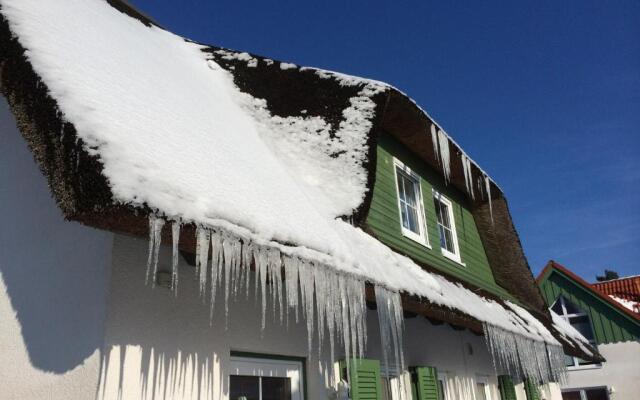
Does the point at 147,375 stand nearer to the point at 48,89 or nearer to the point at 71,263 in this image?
the point at 71,263

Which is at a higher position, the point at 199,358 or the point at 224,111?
the point at 224,111

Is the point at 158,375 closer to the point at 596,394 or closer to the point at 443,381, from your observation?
the point at 443,381

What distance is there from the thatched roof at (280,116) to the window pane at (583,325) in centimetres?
826

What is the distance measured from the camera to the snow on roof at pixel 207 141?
9.66 feet

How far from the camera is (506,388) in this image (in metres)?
9.09

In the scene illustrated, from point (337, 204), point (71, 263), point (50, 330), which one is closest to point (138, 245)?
point (71, 263)

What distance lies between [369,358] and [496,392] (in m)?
4.42

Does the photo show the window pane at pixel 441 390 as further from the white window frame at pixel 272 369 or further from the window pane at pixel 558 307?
the window pane at pixel 558 307

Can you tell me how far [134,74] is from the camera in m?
4.39

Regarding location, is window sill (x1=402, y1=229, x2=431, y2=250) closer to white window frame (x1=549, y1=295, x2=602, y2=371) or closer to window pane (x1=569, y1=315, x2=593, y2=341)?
white window frame (x1=549, y1=295, x2=602, y2=371)

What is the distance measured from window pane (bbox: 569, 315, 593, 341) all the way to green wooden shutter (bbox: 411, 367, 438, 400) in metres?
13.9

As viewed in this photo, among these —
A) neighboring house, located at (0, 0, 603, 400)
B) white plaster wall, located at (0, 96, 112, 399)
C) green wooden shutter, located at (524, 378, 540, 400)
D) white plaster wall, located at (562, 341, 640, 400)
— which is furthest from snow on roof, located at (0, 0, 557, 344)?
white plaster wall, located at (562, 341, 640, 400)

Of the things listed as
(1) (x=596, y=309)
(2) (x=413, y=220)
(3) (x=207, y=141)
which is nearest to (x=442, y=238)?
(2) (x=413, y=220)

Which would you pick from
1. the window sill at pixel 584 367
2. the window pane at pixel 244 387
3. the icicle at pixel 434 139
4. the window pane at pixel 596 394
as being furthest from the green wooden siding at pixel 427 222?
the window pane at pixel 596 394
